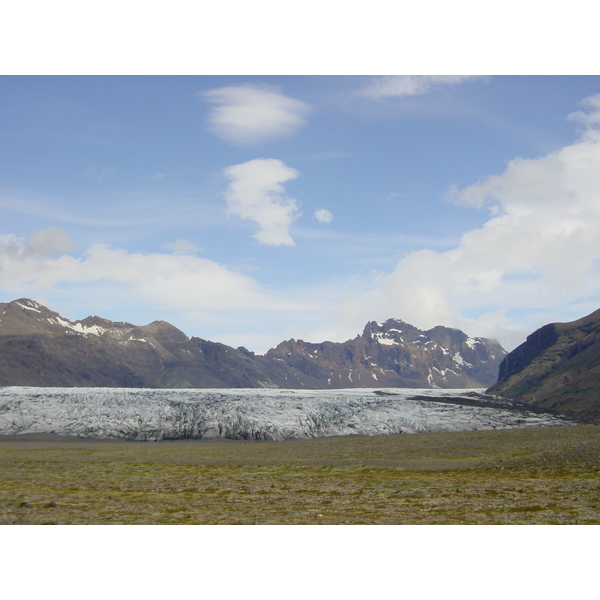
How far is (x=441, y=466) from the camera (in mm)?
24859

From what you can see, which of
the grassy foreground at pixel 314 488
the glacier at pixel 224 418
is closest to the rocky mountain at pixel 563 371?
the glacier at pixel 224 418

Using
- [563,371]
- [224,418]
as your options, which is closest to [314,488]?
[224,418]

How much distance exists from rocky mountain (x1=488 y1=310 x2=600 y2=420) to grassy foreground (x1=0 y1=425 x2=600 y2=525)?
55.3 meters

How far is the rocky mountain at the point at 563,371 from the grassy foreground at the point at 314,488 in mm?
55330

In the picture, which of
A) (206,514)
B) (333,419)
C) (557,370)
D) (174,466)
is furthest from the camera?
(557,370)

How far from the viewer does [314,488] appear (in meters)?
17.7

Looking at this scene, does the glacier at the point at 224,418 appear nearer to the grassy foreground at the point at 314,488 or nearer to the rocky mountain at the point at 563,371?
the grassy foreground at the point at 314,488

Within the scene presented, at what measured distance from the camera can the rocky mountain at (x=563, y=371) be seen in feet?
300

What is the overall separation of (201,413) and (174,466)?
27.2 metres

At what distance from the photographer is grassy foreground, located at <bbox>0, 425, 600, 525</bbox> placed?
12.8 meters

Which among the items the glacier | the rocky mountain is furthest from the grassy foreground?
the rocky mountain

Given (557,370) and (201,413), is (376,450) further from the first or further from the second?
(557,370)

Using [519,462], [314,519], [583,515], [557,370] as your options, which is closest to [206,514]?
[314,519]

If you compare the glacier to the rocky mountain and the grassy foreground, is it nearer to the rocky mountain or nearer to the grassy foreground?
the grassy foreground
